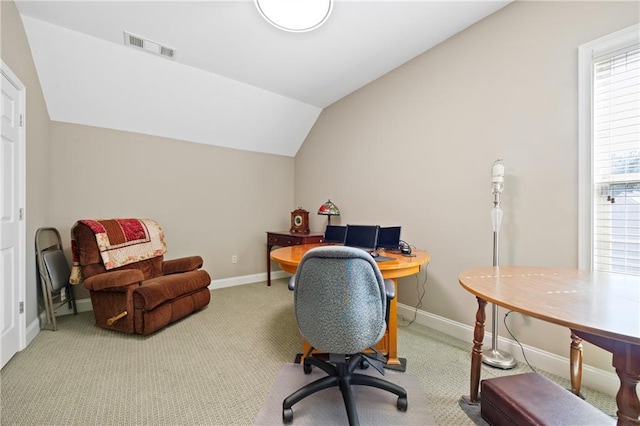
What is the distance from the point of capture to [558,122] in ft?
5.74

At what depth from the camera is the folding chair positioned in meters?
2.35

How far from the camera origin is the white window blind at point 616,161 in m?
1.52

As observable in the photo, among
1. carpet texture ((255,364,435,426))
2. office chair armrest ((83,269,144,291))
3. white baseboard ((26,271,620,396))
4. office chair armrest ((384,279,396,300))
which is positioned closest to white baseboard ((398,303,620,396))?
white baseboard ((26,271,620,396))

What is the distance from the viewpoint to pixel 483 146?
213 cm

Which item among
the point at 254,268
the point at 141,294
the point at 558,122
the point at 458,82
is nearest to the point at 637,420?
the point at 558,122

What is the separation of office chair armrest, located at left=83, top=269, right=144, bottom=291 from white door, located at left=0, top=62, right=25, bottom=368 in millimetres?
421

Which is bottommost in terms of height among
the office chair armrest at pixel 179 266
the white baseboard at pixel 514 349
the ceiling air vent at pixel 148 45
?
the white baseboard at pixel 514 349

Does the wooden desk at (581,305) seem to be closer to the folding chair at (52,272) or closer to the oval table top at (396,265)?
the oval table top at (396,265)

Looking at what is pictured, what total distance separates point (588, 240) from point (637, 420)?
1171mm

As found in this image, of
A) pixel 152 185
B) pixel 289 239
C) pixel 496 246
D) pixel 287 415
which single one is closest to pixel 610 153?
pixel 496 246

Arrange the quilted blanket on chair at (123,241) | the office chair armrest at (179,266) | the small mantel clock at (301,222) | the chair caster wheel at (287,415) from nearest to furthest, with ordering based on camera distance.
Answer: the chair caster wheel at (287,415) < the quilted blanket on chair at (123,241) < the office chair armrest at (179,266) < the small mantel clock at (301,222)

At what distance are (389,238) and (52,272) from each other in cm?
312

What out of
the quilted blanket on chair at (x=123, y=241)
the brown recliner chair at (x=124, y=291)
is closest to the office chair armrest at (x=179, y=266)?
the quilted blanket on chair at (x=123, y=241)

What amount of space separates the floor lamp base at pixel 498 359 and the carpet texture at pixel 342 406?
60 centimetres
